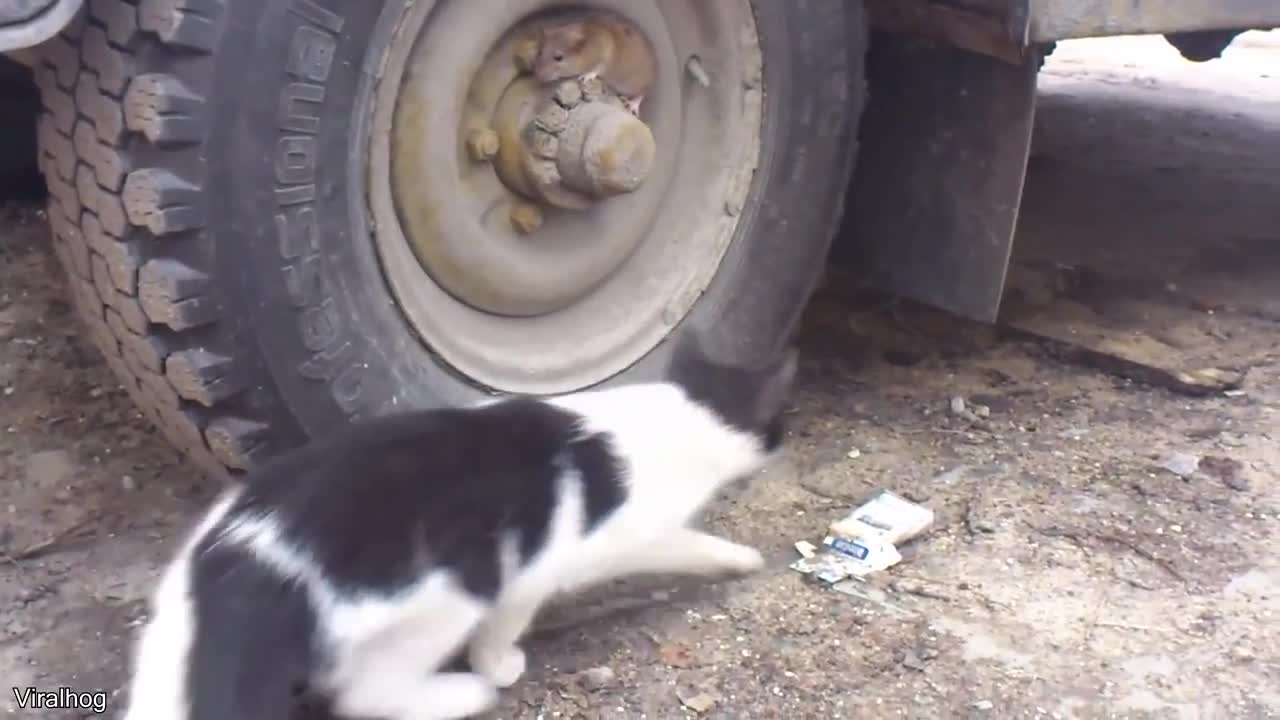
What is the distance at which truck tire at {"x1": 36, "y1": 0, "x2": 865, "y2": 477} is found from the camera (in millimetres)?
1617

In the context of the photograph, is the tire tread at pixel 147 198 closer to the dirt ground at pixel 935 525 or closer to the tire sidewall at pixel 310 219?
the tire sidewall at pixel 310 219

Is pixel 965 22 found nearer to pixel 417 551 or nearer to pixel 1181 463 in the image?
pixel 1181 463

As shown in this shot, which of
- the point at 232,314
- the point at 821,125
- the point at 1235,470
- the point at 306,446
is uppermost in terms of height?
the point at 821,125

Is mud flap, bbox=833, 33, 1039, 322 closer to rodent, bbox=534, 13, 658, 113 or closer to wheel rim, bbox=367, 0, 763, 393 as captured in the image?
wheel rim, bbox=367, 0, 763, 393

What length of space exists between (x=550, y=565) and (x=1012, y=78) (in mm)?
1266

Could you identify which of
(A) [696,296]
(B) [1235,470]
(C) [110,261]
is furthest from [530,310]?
(B) [1235,470]

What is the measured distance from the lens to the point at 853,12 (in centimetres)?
231

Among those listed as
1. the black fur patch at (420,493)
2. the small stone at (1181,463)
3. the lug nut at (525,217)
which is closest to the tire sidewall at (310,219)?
the black fur patch at (420,493)

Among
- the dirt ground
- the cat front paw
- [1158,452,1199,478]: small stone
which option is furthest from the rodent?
[1158,452,1199,478]: small stone

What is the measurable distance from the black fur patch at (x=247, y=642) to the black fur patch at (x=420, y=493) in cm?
6

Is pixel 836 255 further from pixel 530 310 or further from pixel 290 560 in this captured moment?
pixel 290 560

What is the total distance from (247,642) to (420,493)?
0.27 metres

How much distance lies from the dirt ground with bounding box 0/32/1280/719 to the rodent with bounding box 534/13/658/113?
74 centimetres

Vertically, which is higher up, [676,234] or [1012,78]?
[1012,78]
